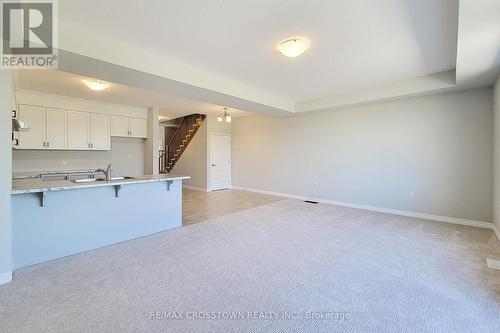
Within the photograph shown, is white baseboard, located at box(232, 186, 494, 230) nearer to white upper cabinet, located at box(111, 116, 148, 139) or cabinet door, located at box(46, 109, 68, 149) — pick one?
white upper cabinet, located at box(111, 116, 148, 139)

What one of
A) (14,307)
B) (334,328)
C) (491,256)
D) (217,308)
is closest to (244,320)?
(217,308)

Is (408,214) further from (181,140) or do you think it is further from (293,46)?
(181,140)

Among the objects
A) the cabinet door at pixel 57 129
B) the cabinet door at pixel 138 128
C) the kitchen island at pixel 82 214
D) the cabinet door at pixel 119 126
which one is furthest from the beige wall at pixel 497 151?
the cabinet door at pixel 57 129

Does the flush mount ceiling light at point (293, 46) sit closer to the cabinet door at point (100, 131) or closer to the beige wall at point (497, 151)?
the beige wall at point (497, 151)

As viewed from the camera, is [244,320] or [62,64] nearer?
[244,320]

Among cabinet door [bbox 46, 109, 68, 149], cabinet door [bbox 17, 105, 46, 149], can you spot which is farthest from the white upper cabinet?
cabinet door [bbox 17, 105, 46, 149]

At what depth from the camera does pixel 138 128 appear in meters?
6.64

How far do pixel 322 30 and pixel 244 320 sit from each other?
3017mm

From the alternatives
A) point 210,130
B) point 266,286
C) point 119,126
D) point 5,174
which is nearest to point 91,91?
point 119,126

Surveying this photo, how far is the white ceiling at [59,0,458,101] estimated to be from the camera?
2242mm

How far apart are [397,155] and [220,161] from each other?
5462 millimetres

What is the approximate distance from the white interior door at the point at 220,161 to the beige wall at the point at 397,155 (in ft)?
6.21

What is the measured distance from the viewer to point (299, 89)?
500 cm

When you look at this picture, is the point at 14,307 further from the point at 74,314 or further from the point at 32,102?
the point at 32,102
